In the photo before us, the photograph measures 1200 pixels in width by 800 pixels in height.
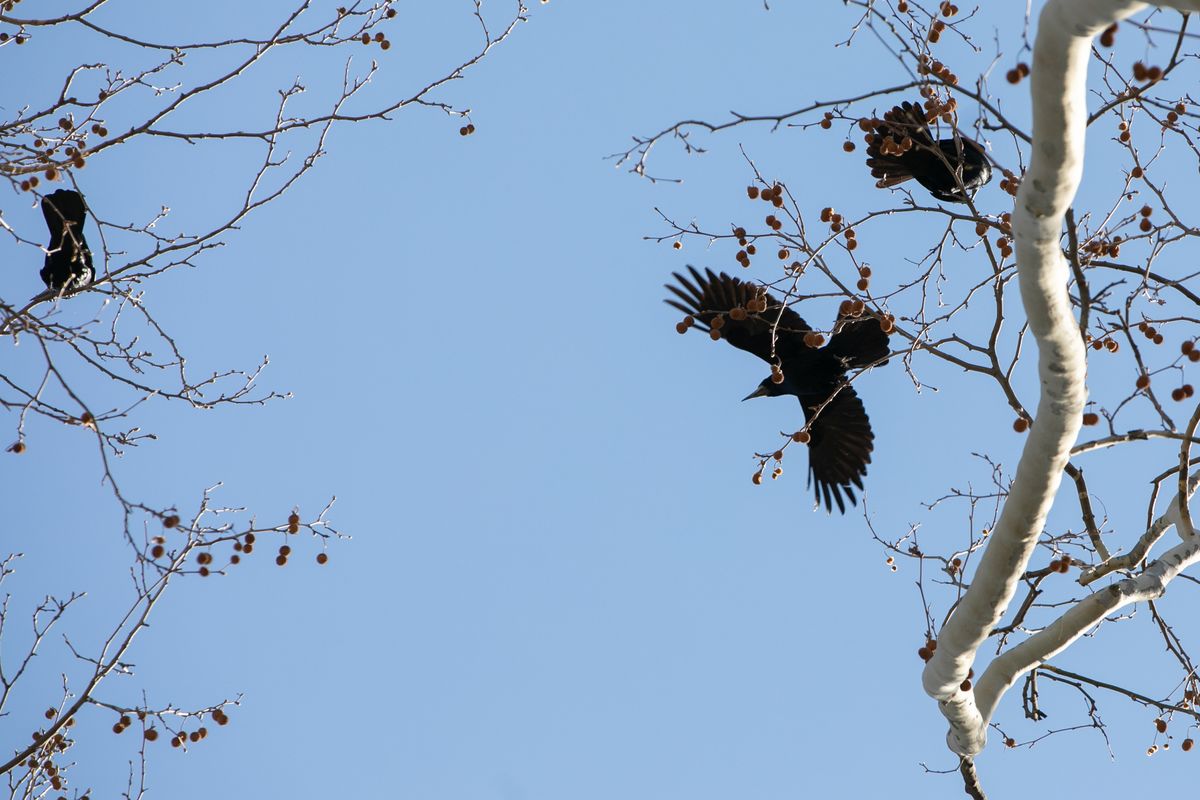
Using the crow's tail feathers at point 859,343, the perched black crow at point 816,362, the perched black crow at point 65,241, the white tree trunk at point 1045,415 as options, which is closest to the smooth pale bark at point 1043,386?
the white tree trunk at point 1045,415

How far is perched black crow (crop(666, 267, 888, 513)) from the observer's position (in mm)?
6410

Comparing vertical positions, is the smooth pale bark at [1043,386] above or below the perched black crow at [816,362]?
below

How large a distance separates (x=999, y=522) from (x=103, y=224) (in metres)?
3.04

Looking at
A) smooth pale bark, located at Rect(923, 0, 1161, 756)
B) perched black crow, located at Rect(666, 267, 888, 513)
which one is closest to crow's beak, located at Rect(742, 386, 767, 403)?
perched black crow, located at Rect(666, 267, 888, 513)

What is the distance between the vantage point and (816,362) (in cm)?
691

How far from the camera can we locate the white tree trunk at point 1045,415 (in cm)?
229

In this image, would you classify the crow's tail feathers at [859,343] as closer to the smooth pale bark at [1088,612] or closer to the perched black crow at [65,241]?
the smooth pale bark at [1088,612]

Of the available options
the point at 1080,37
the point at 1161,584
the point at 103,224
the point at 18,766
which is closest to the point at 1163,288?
the point at 1161,584

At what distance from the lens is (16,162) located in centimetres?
344

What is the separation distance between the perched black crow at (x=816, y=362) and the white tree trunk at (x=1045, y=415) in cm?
211

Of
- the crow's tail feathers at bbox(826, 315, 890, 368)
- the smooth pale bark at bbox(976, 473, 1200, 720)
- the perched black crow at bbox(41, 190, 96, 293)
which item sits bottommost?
the smooth pale bark at bbox(976, 473, 1200, 720)

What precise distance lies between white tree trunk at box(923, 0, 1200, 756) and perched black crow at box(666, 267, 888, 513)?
211cm

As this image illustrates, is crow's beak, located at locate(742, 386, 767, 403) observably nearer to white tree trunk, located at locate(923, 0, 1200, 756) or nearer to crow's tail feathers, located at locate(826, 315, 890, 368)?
crow's tail feathers, located at locate(826, 315, 890, 368)

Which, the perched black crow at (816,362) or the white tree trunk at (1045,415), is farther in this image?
the perched black crow at (816,362)
